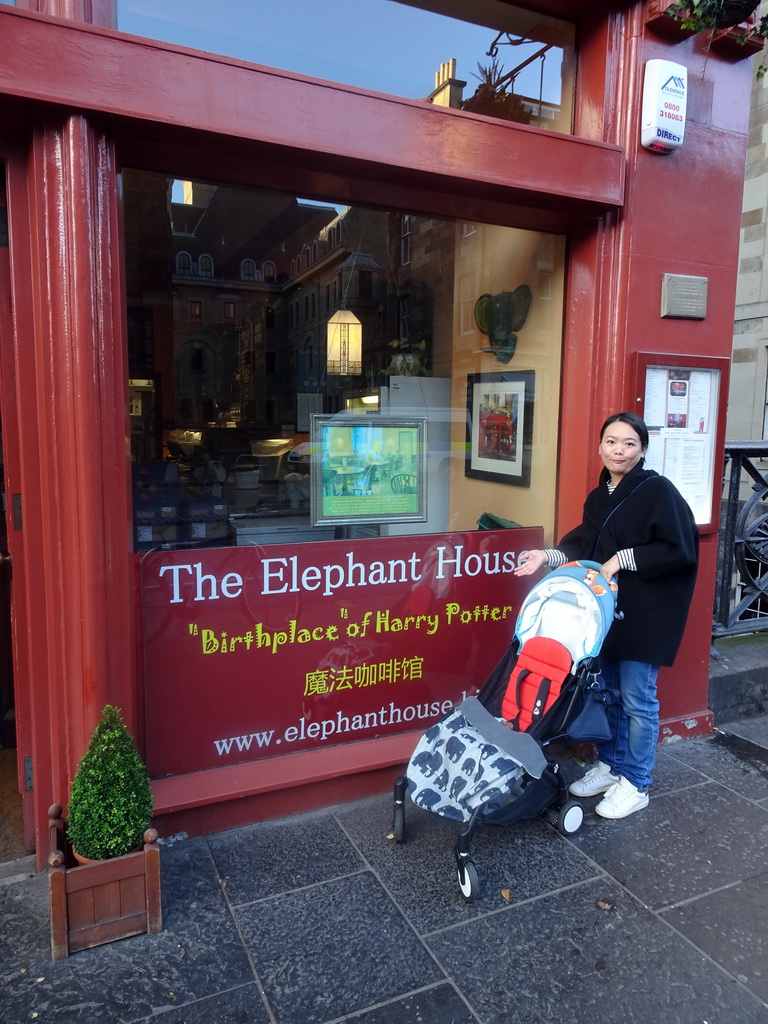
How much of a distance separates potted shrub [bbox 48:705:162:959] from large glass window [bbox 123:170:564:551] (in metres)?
0.93

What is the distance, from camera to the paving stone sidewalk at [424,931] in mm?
2146

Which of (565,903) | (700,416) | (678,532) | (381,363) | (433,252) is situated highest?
(433,252)

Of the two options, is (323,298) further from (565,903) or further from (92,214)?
(565,903)

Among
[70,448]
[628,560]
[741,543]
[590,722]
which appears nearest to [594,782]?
[590,722]

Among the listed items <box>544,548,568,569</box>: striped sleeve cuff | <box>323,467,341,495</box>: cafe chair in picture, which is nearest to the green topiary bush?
<box>323,467,341,495</box>: cafe chair in picture

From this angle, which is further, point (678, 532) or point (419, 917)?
point (678, 532)

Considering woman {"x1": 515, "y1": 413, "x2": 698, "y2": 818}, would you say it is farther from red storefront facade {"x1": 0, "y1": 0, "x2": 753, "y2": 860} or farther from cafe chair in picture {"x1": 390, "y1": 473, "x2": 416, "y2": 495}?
cafe chair in picture {"x1": 390, "y1": 473, "x2": 416, "y2": 495}

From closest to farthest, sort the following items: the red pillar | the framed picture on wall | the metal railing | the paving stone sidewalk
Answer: the paving stone sidewalk, the red pillar, the framed picture on wall, the metal railing

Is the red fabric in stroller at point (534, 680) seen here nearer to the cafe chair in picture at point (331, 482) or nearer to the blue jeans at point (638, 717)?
the blue jeans at point (638, 717)

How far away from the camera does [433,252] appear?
12.8 ft

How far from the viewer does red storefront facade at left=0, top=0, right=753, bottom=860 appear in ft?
7.95

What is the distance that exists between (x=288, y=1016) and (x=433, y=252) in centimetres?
350

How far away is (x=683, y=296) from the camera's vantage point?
3.57m

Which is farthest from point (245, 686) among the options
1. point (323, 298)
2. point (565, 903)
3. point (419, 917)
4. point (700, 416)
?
point (700, 416)
